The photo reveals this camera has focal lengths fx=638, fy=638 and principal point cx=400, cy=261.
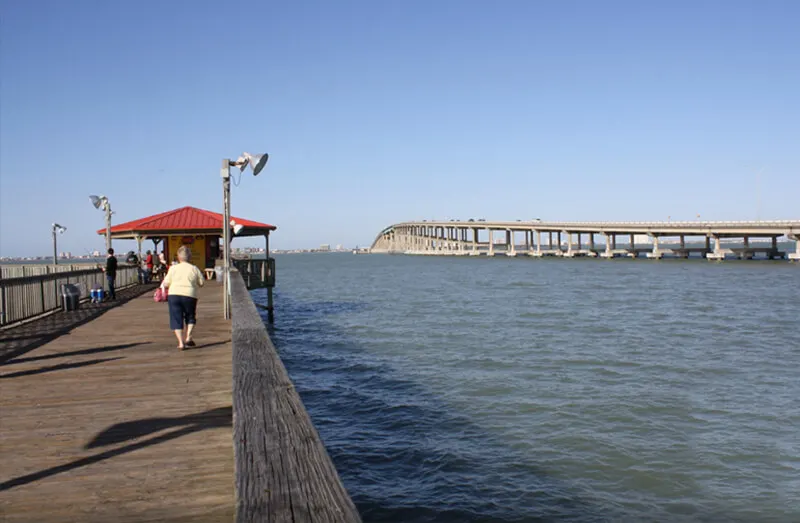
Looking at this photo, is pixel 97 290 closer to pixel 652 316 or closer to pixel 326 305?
pixel 326 305

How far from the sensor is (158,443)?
591 cm

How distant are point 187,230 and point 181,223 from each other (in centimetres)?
85

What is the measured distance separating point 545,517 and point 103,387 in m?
5.99

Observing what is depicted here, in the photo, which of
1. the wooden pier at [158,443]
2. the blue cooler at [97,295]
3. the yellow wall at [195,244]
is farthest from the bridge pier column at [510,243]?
the wooden pier at [158,443]

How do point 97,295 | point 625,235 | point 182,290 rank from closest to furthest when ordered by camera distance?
point 182,290
point 97,295
point 625,235

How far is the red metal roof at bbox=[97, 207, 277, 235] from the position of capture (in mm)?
28734

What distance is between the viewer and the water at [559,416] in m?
8.95

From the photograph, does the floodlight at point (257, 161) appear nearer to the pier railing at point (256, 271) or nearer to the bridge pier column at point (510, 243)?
the pier railing at point (256, 271)

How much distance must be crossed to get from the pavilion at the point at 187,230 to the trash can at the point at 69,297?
10755 millimetres

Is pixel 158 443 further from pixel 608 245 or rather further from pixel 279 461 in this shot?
pixel 608 245

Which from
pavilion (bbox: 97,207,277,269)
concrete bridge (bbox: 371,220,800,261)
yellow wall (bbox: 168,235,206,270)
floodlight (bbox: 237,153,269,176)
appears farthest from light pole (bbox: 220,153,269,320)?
concrete bridge (bbox: 371,220,800,261)

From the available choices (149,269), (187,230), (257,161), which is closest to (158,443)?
(257,161)

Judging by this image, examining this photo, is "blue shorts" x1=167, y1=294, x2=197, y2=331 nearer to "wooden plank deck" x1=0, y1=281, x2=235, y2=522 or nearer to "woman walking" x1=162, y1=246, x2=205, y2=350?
"woman walking" x1=162, y1=246, x2=205, y2=350

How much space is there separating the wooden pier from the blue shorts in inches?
22.6
